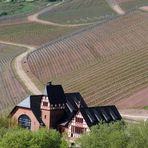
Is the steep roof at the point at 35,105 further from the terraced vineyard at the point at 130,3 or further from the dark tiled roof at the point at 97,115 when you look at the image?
the terraced vineyard at the point at 130,3

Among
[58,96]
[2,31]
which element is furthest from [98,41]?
[58,96]

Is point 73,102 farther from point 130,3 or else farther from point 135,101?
point 130,3

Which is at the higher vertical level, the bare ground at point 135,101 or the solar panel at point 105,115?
the solar panel at point 105,115

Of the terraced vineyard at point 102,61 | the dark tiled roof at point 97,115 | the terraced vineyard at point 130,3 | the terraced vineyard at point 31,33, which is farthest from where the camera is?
the terraced vineyard at point 130,3

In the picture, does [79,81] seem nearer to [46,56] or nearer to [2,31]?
[46,56]

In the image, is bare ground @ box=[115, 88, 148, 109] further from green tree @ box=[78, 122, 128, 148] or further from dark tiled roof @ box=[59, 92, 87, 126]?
green tree @ box=[78, 122, 128, 148]

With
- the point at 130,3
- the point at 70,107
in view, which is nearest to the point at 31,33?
the point at 130,3

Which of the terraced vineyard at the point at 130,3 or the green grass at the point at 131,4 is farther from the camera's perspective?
the green grass at the point at 131,4

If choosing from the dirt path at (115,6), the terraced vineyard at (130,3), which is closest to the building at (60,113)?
the dirt path at (115,6)
